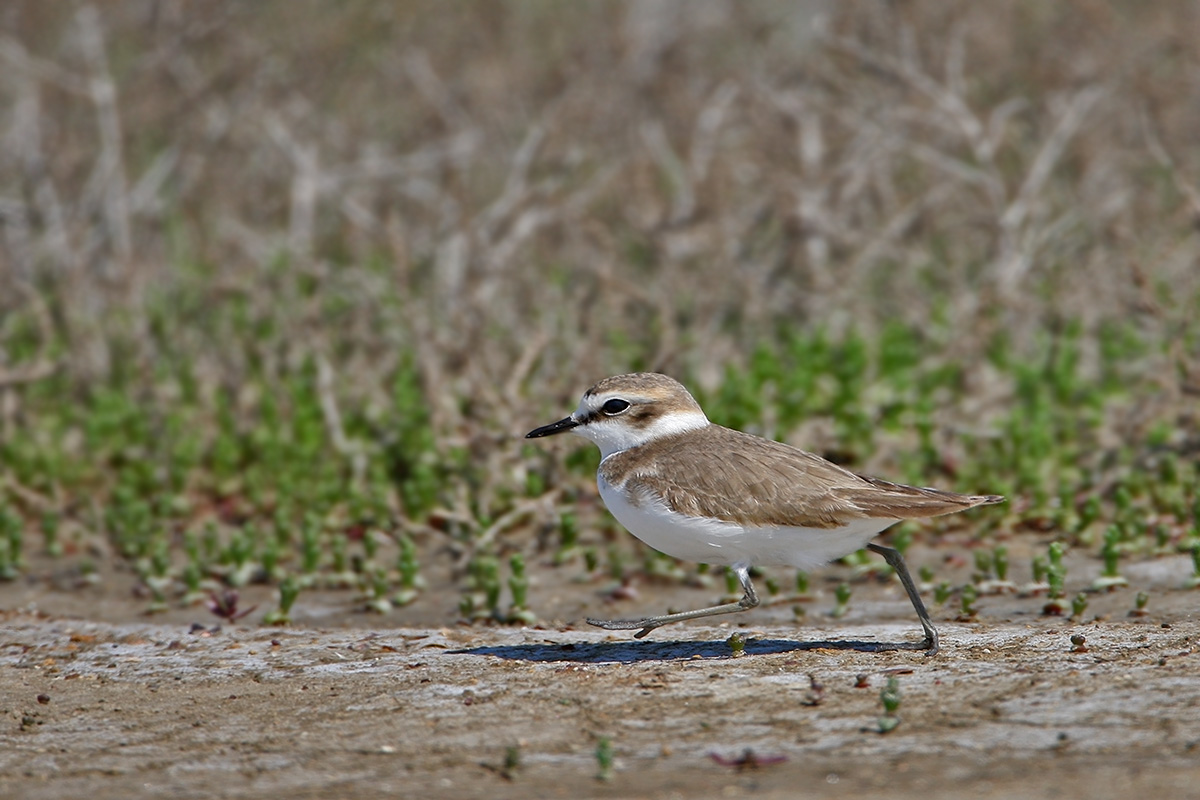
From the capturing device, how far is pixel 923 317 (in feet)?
38.2

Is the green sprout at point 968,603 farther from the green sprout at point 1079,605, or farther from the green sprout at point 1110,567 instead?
the green sprout at point 1110,567

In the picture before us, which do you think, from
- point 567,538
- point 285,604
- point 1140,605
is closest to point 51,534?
point 285,604

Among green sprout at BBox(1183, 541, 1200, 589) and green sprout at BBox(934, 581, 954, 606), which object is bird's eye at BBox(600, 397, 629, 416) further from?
green sprout at BBox(1183, 541, 1200, 589)

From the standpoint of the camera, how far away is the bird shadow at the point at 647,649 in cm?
591

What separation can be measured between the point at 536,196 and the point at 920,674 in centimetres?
727

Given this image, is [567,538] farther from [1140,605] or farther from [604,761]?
[604,761]

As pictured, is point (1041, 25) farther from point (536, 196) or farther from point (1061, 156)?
point (536, 196)

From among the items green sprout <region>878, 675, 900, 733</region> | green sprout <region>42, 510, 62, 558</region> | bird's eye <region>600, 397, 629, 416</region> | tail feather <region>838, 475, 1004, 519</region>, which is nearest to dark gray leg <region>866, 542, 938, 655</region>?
tail feather <region>838, 475, 1004, 519</region>

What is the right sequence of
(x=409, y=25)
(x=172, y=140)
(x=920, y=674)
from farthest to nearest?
(x=409, y=25), (x=172, y=140), (x=920, y=674)

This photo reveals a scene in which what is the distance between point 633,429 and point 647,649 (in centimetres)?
96

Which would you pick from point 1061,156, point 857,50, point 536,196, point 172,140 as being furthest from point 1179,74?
point 172,140

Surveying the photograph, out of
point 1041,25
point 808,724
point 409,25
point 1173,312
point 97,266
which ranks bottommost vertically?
point 808,724

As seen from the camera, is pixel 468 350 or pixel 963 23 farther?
pixel 963 23

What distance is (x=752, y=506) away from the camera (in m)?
Answer: 5.72
